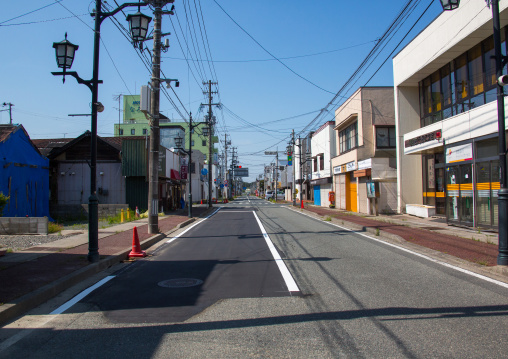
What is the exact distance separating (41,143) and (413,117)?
2944 centimetres

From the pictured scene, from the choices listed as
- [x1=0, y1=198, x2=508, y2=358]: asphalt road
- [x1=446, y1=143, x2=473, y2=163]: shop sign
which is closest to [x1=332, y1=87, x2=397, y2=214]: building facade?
[x1=446, y1=143, x2=473, y2=163]: shop sign

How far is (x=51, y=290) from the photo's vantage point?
6.68 metres

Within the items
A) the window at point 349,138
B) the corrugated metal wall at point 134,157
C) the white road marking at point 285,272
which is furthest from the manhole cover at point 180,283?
the window at point 349,138

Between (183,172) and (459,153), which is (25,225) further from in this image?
(183,172)

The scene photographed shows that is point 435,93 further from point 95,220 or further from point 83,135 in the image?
point 83,135

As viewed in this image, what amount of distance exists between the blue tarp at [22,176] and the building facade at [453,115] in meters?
20.6

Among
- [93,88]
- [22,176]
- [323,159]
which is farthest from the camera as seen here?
[323,159]

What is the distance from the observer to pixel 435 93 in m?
21.0

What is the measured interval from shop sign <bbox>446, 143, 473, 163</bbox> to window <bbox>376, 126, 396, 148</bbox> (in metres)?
11.0

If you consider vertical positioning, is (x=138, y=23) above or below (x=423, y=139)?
above

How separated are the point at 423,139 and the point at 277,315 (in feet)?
Result: 56.1

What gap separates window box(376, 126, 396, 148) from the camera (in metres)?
28.5

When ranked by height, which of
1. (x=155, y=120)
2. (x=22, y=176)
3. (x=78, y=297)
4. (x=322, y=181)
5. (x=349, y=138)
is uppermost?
(x=349, y=138)

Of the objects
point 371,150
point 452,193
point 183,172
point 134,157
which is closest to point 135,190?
point 134,157
